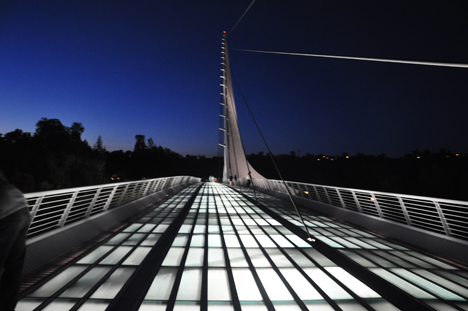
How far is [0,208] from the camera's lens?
2031mm

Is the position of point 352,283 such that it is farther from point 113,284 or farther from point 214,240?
point 113,284

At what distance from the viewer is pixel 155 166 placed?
406 feet

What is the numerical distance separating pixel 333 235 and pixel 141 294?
4.92 metres

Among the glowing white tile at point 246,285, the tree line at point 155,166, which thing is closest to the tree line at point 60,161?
the tree line at point 155,166

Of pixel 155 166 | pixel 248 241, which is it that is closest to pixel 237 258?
pixel 248 241

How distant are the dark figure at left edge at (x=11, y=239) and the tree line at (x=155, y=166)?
19793 millimetres

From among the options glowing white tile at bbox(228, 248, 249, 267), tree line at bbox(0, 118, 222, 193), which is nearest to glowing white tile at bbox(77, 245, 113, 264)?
glowing white tile at bbox(228, 248, 249, 267)

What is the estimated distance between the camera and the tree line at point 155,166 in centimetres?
4656

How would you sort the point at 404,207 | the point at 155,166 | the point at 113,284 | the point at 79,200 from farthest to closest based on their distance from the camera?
the point at 155,166 < the point at 404,207 < the point at 79,200 < the point at 113,284

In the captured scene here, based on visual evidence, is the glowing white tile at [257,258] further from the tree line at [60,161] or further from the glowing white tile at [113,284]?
the tree line at [60,161]

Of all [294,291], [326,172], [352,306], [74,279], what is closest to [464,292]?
[352,306]

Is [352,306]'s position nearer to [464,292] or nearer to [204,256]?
[464,292]

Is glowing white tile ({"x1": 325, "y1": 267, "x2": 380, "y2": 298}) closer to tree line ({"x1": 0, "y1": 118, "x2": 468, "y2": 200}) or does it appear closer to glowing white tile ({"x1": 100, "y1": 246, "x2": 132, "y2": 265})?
glowing white tile ({"x1": 100, "y1": 246, "x2": 132, "y2": 265})

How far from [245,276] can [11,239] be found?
8.79 ft
